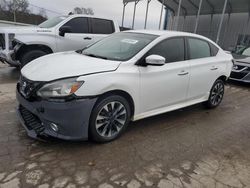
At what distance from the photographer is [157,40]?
12.6 feet

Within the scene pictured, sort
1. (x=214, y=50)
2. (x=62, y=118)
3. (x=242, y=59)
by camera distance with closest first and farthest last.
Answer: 1. (x=62, y=118)
2. (x=214, y=50)
3. (x=242, y=59)

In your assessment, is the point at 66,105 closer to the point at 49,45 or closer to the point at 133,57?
the point at 133,57

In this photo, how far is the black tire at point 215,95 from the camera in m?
5.09

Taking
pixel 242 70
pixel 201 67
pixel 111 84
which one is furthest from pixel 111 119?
pixel 242 70

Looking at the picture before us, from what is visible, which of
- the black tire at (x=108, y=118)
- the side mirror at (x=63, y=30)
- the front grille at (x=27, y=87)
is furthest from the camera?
the side mirror at (x=63, y=30)

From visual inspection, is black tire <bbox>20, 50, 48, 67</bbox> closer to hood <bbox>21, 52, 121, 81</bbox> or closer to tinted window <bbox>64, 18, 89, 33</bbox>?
tinted window <bbox>64, 18, 89, 33</bbox>

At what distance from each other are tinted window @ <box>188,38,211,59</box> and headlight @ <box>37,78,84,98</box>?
246cm

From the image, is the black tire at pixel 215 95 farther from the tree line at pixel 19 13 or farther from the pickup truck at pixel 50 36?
the tree line at pixel 19 13

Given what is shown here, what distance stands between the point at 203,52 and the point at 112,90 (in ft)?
8.17

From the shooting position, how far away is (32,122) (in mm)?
3115

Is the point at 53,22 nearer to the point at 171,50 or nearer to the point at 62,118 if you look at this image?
the point at 171,50

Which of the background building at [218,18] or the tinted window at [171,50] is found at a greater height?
the background building at [218,18]

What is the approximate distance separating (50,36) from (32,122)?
431 cm

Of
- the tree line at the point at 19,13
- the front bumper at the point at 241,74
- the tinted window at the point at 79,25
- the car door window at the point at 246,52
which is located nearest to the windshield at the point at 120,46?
the tinted window at the point at 79,25
